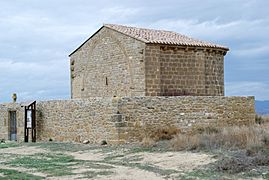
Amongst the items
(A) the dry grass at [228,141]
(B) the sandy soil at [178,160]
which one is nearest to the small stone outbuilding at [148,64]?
(A) the dry grass at [228,141]

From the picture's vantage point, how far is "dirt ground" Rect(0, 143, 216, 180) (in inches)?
442

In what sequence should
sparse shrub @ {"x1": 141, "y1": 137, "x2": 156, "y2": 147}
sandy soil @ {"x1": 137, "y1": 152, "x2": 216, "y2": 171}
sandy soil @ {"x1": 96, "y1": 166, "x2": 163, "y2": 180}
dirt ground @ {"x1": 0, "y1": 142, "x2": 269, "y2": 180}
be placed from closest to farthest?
sandy soil @ {"x1": 96, "y1": 166, "x2": 163, "y2": 180} → dirt ground @ {"x1": 0, "y1": 142, "x2": 269, "y2": 180} → sandy soil @ {"x1": 137, "y1": 152, "x2": 216, "y2": 171} → sparse shrub @ {"x1": 141, "y1": 137, "x2": 156, "y2": 147}

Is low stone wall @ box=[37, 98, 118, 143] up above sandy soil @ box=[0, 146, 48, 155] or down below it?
above

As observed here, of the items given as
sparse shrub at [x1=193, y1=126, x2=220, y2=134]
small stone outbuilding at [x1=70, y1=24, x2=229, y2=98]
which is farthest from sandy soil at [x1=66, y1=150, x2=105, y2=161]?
small stone outbuilding at [x1=70, y1=24, x2=229, y2=98]

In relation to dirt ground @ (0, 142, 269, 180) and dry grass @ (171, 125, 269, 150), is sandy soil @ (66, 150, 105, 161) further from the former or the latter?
dry grass @ (171, 125, 269, 150)

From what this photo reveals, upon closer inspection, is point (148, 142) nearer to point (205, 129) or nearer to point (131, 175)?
point (205, 129)

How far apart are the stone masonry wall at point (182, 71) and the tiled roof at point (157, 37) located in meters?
0.26

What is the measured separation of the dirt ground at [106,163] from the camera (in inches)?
442

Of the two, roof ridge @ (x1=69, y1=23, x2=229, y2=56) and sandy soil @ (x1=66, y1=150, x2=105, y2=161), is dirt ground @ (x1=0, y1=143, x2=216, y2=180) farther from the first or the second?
roof ridge @ (x1=69, y1=23, x2=229, y2=56)

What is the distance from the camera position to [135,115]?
57.1ft

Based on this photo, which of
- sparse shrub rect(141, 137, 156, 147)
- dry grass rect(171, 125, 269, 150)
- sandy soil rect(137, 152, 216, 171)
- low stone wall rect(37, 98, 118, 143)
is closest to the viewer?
sandy soil rect(137, 152, 216, 171)

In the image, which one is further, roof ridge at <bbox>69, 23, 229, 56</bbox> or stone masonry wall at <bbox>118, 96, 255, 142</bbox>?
roof ridge at <bbox>69, 23, 229, 56</bbox>

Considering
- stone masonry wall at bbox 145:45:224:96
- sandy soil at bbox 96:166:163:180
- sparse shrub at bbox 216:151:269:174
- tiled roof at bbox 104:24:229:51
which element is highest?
tiled roof at bbox 104:24:229:51

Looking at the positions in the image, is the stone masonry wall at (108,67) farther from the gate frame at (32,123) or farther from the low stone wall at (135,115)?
the gate frame at (32,123)
